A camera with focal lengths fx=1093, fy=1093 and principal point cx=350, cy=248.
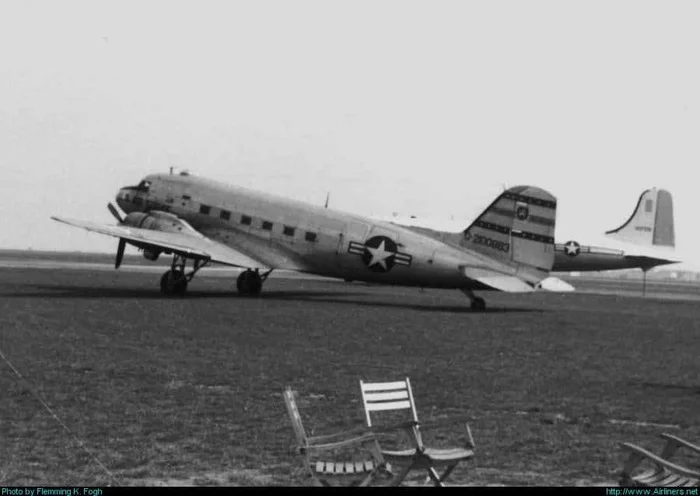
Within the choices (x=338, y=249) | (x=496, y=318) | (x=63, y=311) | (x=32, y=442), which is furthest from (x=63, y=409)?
(x=338, y=249)

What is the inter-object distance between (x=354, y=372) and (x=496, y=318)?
637 inches

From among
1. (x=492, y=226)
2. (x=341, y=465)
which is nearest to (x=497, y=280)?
(x=492, y=226)

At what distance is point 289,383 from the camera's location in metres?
18.3

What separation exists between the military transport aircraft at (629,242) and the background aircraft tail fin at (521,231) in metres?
21.2

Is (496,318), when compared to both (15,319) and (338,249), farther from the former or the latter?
(15,319)

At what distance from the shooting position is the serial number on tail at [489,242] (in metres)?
36.8

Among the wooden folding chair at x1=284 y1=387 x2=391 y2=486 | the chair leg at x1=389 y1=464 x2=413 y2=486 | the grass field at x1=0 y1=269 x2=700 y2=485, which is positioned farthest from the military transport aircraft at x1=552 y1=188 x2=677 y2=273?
the chair leg at x1=389 y1=464 x2=413 y2=486

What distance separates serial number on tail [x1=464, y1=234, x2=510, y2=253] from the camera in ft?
121

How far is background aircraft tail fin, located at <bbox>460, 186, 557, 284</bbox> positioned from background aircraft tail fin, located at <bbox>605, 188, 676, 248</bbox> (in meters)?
35.4

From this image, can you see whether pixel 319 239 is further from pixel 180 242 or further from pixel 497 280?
pixel 497 280

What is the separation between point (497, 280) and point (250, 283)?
11.7 meters

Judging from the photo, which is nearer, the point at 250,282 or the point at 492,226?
the point at 492,226

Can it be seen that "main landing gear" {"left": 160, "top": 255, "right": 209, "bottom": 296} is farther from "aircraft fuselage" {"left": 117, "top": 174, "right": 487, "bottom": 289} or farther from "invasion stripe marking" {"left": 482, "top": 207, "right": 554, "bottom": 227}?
"invasion stripe marking" {"left": 482, "top": 207, "right": 554, "bottom": 227}

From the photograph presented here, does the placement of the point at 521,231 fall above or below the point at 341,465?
above
